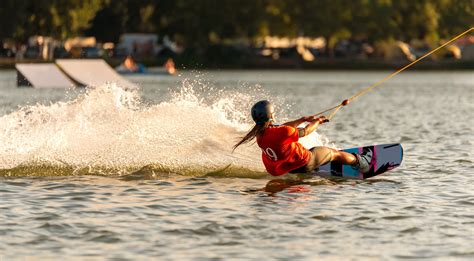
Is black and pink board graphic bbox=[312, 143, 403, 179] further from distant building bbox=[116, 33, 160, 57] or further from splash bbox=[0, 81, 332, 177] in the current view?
distant building bbox=[116, 33, 160, 57]

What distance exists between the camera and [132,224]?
16.3 m

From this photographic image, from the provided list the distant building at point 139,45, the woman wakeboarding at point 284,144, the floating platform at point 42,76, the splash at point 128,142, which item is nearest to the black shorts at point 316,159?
the woman wakeboarding at point 284,144

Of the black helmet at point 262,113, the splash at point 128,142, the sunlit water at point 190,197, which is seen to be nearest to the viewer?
the sunlit water at point 190,197

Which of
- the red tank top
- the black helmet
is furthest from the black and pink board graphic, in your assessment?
the black helmet

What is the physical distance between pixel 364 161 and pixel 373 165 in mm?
223

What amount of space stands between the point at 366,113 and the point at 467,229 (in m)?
33.7

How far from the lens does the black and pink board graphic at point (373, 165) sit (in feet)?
71.3

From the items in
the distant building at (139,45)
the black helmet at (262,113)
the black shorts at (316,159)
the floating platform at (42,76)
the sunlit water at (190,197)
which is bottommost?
the distant building at (139,45)

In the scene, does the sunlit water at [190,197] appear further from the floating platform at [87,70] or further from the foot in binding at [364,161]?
the floating platform at [87,70]

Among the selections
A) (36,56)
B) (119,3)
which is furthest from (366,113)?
(119,3)

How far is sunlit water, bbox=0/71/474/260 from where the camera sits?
48.4 ft

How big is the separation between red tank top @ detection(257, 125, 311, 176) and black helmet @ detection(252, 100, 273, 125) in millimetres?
191

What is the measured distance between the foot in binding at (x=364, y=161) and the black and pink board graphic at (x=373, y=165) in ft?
0.17

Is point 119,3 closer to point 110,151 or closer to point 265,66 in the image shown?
point 265,66
